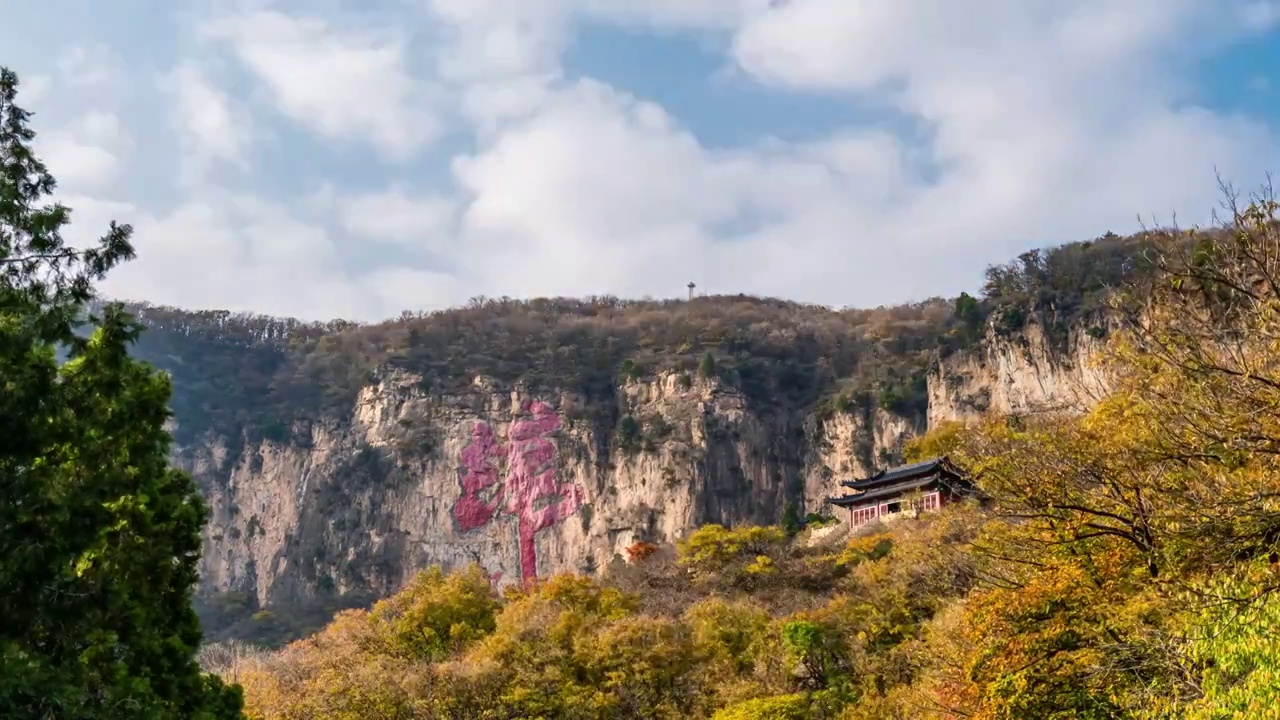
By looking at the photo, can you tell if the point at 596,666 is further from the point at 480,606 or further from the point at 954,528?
the point at 954,528

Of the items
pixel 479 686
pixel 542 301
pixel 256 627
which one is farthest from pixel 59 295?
pixel 542 301

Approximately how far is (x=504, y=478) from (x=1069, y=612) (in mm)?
54364

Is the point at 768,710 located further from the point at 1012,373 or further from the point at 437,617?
the point at 1012,373

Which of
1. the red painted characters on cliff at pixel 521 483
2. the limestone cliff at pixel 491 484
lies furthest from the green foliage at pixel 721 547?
the red painted characters on cliff at pixel 521 483

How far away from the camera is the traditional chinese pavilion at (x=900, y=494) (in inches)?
1572

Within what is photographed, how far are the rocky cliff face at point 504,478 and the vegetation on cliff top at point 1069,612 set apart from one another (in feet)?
123

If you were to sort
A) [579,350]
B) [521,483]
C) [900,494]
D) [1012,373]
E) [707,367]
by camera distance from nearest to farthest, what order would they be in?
1. [900,494]
2. [1012,373]
3. [521,483]
4. [707,367]
5. [579,350]

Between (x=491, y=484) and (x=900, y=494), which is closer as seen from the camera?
(x=900, y=494)

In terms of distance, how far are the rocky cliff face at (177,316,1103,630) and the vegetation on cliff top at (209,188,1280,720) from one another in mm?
37503

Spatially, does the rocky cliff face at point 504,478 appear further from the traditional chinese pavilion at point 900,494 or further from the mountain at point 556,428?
the traditional chinese pavilion at point 900,494

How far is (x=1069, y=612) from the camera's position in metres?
11.7

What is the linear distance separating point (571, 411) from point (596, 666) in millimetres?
45786

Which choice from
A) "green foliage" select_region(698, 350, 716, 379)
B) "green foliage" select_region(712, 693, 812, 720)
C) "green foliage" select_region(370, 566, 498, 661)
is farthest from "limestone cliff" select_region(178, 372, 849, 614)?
"green foliage" select_region(712, 693, 812, 720)

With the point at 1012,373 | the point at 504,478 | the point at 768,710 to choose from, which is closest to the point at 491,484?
the point at 504,478
